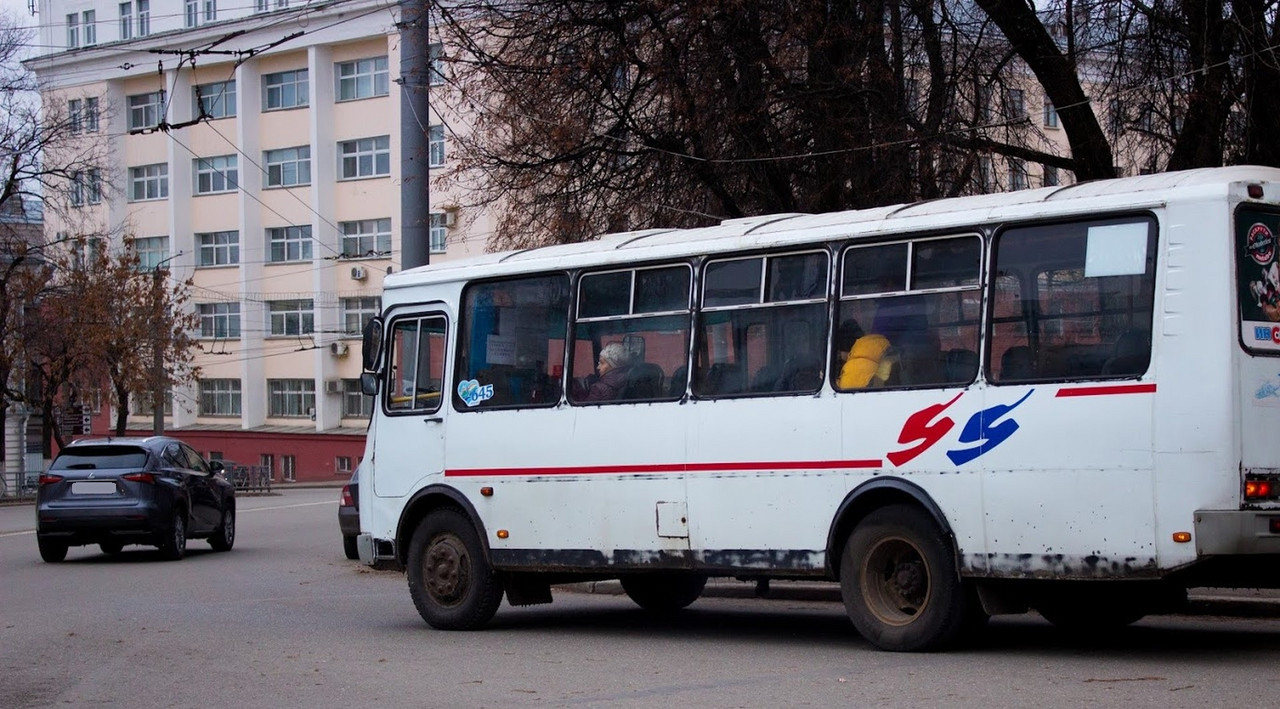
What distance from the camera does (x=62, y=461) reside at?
21453mm

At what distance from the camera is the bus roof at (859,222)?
9148 millimetres

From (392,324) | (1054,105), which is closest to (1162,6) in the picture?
(1054,105)

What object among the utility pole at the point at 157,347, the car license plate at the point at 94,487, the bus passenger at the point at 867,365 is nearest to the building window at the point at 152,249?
the utility pole at the point at 157,347

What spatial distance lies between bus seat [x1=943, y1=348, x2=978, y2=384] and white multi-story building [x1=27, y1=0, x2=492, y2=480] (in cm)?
4645

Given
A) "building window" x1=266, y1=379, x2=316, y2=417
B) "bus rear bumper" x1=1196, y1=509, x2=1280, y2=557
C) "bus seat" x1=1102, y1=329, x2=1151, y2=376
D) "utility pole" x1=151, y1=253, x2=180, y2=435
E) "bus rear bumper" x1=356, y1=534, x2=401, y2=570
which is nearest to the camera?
"bus rear bumper" x1=1196, y1=509, x2=1280, y2=557

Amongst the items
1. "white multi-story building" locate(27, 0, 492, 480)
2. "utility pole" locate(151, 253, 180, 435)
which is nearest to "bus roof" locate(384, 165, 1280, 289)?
"utility pole" locate(151, 253, 180, 435)

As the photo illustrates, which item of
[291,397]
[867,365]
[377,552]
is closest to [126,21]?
[291,397]

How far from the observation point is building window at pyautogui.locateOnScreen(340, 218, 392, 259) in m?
58.9

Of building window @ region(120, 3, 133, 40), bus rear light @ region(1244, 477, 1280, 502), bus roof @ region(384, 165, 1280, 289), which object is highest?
building window @ region(120, 3, 133, 40)

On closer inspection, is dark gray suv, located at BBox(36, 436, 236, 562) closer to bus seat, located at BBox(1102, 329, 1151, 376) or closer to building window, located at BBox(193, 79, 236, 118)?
bus seat, located at BBox(1102, 329, 1151, 376)

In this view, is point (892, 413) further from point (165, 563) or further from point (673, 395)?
point (165, 563)

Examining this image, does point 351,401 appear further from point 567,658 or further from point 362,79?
point 567,658

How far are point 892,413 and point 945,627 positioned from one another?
1350 millimetres

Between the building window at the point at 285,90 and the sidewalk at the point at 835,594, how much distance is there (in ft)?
154
